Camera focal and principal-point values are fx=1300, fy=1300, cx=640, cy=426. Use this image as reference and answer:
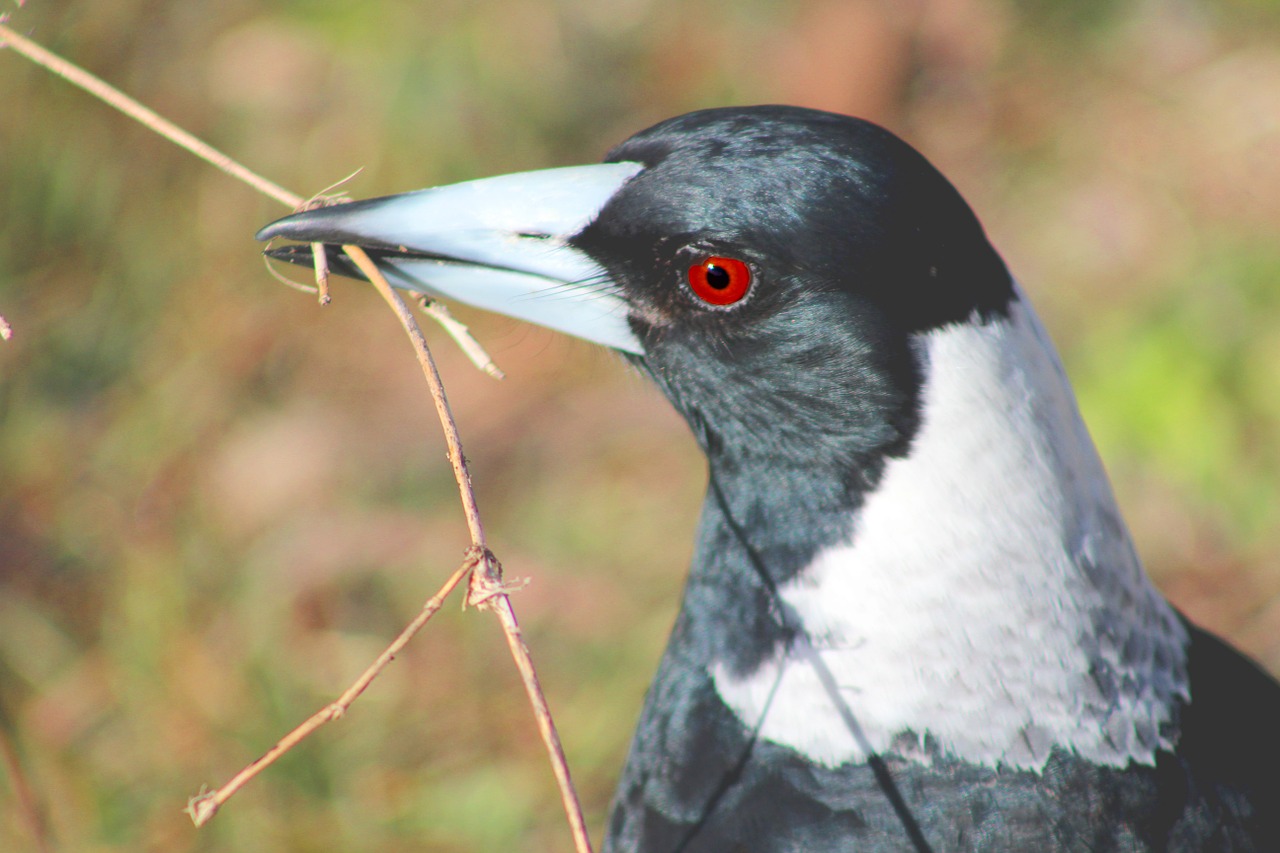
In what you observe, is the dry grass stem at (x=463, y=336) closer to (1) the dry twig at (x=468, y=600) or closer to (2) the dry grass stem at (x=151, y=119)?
(1) the dry twig at (x=468, y=600)

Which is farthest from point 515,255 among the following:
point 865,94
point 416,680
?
point 865,94

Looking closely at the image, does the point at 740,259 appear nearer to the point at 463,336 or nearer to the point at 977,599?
the point at 463,336

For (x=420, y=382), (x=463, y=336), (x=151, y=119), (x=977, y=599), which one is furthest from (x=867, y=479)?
(x=420, y=382)

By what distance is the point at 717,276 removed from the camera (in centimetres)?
107

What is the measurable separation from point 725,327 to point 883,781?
1.31ft

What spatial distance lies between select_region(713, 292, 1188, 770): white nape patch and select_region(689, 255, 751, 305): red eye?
0.16m

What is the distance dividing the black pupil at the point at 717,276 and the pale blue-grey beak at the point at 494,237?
10 centimetres

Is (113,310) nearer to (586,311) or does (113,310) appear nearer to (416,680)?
(416,680)

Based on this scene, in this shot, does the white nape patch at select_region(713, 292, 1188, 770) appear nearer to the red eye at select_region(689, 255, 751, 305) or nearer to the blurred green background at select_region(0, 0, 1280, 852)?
the red eye at select_region(689, 255, 751, 305)

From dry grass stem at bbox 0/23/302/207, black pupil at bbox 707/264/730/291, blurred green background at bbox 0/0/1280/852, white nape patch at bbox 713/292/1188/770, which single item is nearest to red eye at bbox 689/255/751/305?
black pupil at bbox 707/264/730/291

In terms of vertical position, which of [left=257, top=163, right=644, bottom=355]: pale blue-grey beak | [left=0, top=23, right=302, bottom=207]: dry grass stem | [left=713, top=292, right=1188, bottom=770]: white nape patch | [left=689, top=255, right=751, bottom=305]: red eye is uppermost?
[left=0, top=23, right=302, bottom=207]: dry grass stem

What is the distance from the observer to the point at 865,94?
3035 mm

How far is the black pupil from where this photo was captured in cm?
106

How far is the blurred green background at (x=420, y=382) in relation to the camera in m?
2.00
